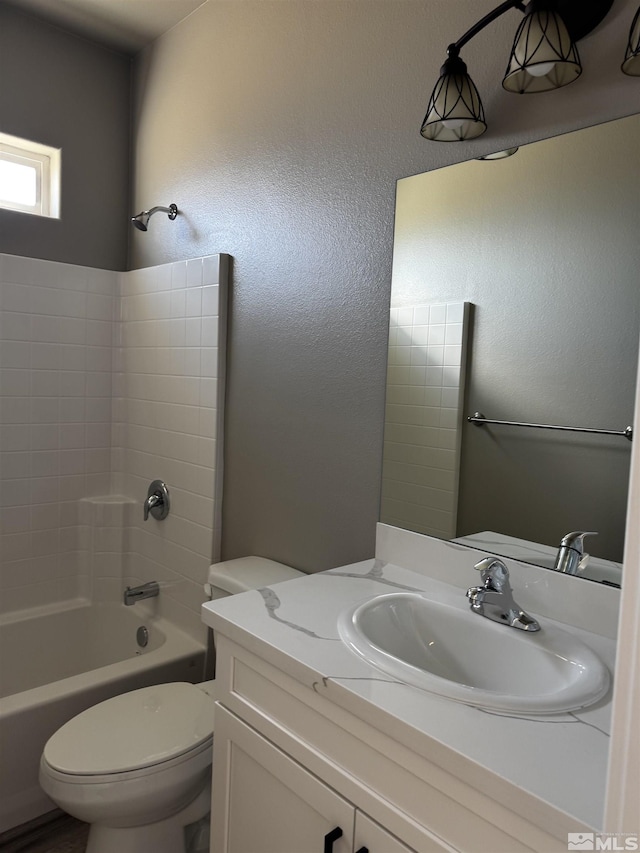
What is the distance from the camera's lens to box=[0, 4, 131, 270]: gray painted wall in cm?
231

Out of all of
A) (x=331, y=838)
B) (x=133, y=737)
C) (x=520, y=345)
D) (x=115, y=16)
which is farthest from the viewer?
(x=115, y=16)

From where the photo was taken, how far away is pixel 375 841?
915 mm

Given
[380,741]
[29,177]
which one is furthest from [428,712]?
[29,177]

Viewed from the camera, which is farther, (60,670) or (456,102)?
(60,670)

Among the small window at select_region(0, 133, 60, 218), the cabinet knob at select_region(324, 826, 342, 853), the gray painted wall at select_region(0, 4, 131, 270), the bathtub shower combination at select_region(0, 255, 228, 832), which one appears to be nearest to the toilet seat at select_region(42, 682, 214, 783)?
the bathtub shower combination at select_region(0, 255, 228, 832)

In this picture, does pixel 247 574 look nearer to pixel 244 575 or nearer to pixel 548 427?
pixel 244 575

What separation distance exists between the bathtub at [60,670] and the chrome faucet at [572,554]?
1364 mm

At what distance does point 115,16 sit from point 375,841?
273 cm

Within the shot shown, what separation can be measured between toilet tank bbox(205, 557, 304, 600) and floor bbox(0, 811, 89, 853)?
2.72 feet

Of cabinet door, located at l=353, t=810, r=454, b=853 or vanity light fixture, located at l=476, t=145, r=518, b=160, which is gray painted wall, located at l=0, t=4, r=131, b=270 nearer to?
vanity light fixture, located at l=476, t=145, r=518, b=160

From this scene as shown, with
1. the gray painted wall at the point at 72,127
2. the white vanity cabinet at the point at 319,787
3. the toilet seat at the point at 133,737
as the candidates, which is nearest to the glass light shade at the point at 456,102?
the white vanity cabinet at the point at 319,787

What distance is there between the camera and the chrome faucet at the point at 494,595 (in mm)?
1197

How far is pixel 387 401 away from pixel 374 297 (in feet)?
0.94

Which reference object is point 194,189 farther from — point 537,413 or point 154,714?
point 154,714
